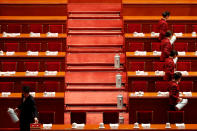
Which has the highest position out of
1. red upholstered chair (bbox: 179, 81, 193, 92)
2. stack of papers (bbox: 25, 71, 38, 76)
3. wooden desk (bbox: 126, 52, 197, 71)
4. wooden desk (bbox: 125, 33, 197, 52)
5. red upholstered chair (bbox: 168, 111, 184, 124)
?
wooden desk (bbox: 125, 33, 197, 52)

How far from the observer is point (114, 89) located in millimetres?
5840

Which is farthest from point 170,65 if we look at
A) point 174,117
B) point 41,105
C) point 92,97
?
point 41,105

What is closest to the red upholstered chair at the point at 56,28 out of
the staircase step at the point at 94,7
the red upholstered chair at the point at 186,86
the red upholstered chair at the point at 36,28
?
the red upholstered chair at the point at 36,28

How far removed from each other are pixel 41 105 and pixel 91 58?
132 cm

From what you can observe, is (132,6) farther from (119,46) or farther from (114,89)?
(114,89)

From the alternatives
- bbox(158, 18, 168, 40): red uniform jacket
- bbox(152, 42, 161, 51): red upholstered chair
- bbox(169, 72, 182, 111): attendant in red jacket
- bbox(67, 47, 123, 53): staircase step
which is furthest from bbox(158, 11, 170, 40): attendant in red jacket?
bbox(169, 72, 182, 111): attendant in red jacket

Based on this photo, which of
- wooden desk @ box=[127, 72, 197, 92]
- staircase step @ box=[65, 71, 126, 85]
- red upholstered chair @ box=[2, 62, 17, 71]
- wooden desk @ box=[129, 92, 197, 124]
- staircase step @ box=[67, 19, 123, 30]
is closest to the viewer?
wooden desk @ box=[129, 92, 197, 124]

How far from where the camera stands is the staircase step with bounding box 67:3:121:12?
23.1 feet

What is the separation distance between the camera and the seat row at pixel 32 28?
637 centimetres

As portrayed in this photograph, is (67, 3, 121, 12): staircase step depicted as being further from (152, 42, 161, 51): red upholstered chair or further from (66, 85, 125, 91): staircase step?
(66, 85, 125, 91): staircase step

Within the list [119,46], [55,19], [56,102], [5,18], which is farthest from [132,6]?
[56,102]

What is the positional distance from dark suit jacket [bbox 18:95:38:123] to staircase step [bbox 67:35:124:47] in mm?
2295

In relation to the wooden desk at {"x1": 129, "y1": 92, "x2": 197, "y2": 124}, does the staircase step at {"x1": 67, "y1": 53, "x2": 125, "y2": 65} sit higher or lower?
higher

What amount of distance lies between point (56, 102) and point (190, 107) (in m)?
1.48
